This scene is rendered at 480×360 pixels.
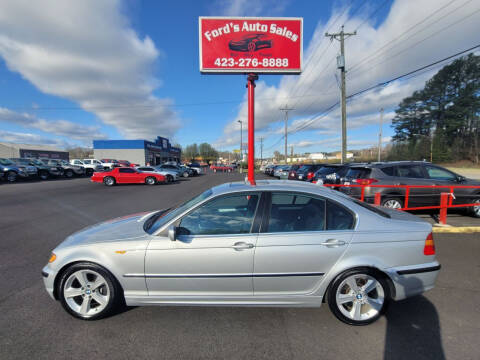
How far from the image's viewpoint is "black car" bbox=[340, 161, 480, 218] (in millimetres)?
6445

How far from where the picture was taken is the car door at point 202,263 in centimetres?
233

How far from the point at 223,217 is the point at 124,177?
16.7 m

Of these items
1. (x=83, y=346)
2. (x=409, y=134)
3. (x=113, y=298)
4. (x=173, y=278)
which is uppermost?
(x=409, y=134)

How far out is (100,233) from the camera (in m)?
2.65

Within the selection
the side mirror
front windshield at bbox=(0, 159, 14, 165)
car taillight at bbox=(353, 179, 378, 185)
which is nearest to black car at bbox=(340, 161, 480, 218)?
car taillight at bbox=(353, 179, 378, 185)

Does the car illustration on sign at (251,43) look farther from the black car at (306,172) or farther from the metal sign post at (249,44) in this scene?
the black car at (306,172)

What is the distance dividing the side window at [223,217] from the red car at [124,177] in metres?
16.0

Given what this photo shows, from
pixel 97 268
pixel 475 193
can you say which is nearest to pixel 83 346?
pixel 97 268

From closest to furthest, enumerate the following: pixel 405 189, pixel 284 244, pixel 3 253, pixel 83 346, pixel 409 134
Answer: pixel 83 346 < pixel 284 244 < pixel 3 253 < pixel 405 189 < pixel 409 134

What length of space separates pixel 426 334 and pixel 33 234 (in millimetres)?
7355

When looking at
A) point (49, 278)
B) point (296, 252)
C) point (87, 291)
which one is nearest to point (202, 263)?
point (296, 252)

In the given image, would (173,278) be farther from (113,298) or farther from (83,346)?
(83,346)

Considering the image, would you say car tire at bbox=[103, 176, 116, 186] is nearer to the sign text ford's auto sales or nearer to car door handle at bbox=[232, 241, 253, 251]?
the sign text ford's auto sales

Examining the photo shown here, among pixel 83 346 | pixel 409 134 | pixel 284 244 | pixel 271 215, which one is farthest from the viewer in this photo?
pixel 409 134
